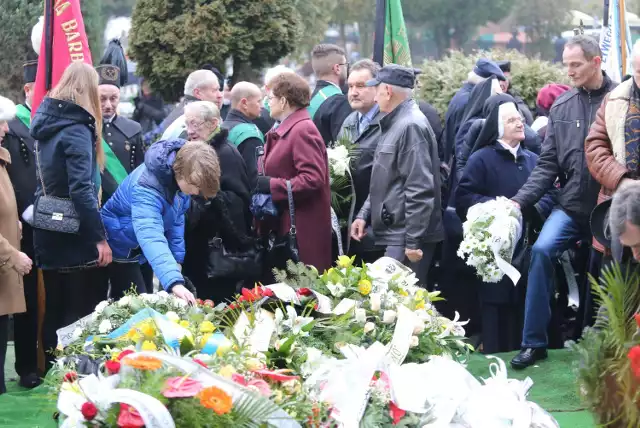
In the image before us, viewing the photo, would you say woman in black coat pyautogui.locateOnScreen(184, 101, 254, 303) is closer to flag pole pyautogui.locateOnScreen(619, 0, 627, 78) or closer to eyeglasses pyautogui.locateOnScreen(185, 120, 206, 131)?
eyeglasses pyautogui.locateOnScreen(185, 120, 206, 131)

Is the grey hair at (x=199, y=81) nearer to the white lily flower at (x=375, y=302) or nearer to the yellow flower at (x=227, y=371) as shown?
the white lily flower at (x=375, y=302)

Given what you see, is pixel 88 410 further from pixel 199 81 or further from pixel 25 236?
pixel 199 81

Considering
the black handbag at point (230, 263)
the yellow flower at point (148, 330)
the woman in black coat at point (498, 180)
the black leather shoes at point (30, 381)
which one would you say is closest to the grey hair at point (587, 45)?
the woman in black coat at point (498, 180)

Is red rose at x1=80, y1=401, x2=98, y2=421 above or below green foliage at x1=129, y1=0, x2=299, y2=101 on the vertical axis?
below

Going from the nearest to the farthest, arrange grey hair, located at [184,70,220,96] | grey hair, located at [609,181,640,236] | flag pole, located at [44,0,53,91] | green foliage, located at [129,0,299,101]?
grey hair, located at [609,181,640,236], flag pole, located at [44,0,53,91], grey hair, located at [184,70,220,96], green foliage, located at [129,0,299,101]

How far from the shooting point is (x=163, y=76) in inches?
425

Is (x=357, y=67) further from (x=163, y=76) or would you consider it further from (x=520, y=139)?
(x=163, y=76)

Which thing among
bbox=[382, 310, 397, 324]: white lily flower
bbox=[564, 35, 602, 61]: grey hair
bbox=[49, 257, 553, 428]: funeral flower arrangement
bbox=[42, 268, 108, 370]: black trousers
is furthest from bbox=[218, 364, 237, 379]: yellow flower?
bbox=[564, 35, 602, 61]: grey hair

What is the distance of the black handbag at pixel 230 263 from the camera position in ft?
24.7

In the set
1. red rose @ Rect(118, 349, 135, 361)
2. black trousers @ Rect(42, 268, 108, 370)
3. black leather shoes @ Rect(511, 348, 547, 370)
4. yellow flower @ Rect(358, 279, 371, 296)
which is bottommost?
black leather shoes @ Rect(511, 348, 547, 370)

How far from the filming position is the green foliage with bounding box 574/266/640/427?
12.9ft

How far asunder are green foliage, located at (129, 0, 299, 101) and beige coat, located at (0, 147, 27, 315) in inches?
154

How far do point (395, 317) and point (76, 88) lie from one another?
2703 millimetres

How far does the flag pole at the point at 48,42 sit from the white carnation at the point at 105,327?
3048mm
